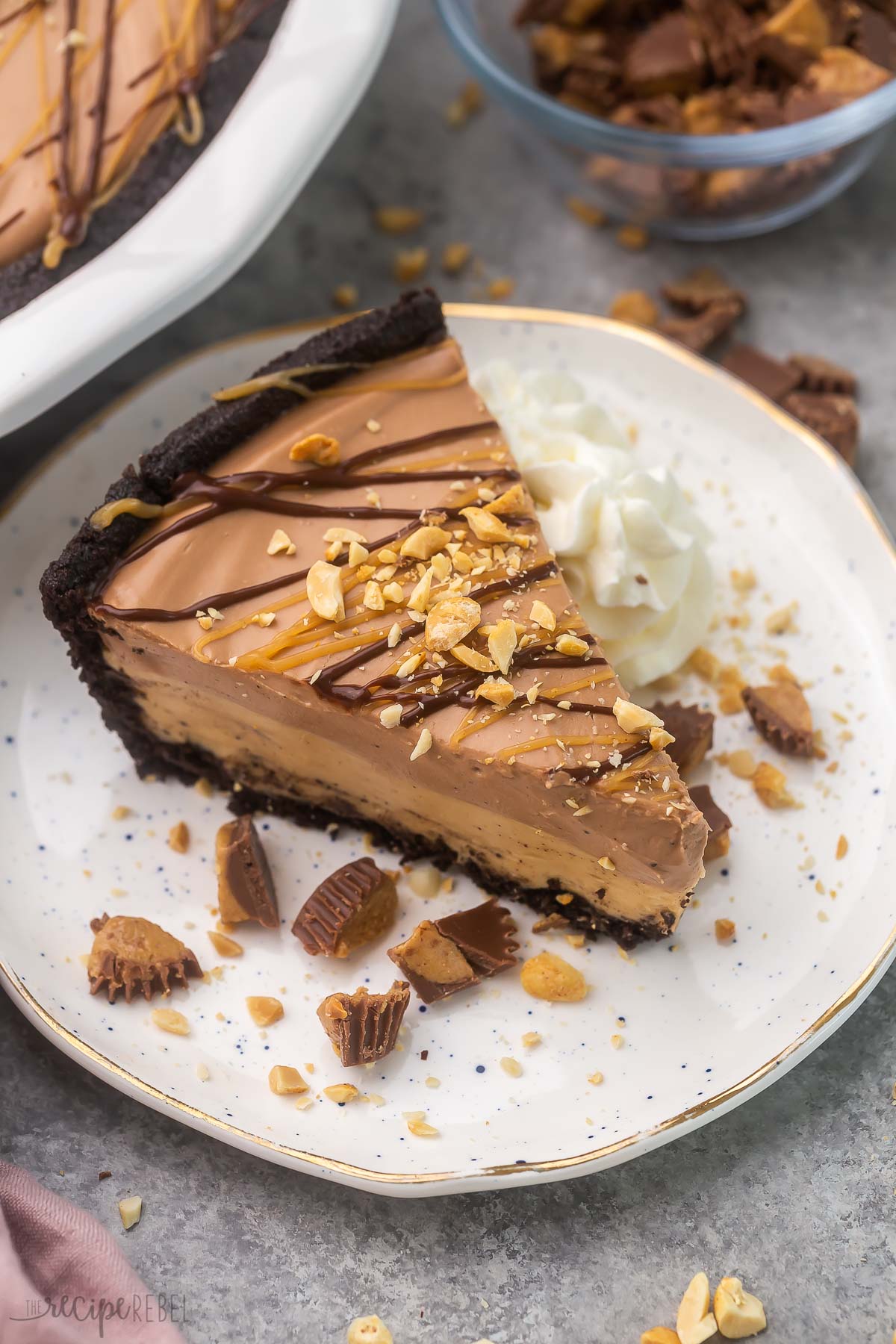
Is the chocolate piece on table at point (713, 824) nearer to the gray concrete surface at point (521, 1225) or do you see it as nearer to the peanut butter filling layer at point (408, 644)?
the peanut butter filling layer at point (408, 644)

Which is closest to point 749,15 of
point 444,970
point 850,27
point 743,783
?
point 850,27

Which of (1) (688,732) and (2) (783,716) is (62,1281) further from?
(2) (783,716)

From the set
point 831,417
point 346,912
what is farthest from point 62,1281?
point 831,417

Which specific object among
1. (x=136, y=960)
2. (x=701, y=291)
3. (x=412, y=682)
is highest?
(x=412, y=682)

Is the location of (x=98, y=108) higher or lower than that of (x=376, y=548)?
higher

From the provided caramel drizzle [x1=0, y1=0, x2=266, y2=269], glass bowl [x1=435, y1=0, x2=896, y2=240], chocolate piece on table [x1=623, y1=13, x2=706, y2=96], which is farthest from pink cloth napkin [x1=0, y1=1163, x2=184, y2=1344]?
chocolate piece on table [x1=623, y1=13, x2=706, y2=96]

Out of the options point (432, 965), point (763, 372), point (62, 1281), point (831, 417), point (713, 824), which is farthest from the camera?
point (763, 372)

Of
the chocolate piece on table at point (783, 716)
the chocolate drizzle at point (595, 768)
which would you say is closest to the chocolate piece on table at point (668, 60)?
the chocolate piece on table at point (783, 716)
